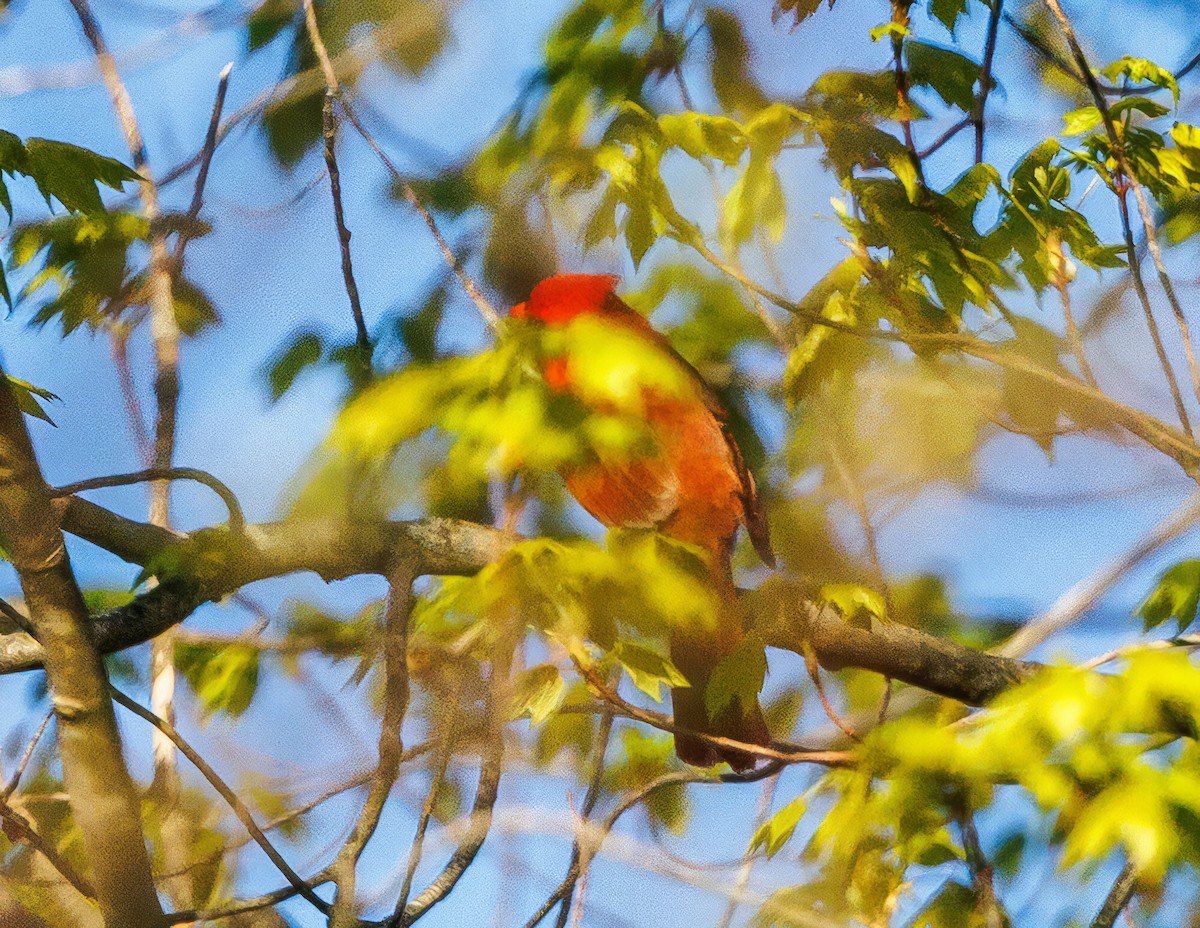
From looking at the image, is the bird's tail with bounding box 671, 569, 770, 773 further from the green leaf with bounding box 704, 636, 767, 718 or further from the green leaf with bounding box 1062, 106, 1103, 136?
the green leaf with bounding box 1062, 106, 1103, 136

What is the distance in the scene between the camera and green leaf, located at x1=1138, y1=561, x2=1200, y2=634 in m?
1.74

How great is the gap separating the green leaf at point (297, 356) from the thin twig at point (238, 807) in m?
0.49

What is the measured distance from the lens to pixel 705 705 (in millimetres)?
1805

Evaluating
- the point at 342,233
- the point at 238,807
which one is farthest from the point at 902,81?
the point at 238,807

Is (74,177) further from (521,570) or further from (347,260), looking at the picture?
(521,570)

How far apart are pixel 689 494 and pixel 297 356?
0.83m

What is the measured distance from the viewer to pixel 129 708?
1542mm

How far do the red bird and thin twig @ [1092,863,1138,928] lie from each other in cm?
58

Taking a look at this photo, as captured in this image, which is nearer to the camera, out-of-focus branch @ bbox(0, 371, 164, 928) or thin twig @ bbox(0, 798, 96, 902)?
out-of-focus branch @ bbox(0, 371, 164, 928)

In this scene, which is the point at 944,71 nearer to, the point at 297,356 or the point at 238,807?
the point at 297,356

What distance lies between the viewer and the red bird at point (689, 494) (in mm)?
1859

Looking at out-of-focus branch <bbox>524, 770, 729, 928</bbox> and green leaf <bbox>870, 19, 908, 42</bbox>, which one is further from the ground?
green leaf <bbox>870, 19, 908, 42</bbox>

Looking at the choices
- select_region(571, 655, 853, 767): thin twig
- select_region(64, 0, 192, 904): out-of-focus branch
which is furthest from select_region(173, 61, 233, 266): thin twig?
select_region(571, 655, 853, 767): thin twig

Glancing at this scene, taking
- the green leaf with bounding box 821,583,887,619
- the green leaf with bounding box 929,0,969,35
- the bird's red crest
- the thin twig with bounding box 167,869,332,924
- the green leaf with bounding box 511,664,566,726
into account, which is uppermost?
the green leaf with bounding box 929,0,969,35
